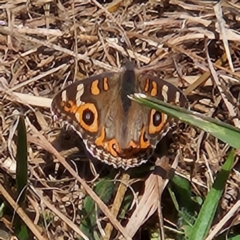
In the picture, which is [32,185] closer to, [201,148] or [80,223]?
[80,223]

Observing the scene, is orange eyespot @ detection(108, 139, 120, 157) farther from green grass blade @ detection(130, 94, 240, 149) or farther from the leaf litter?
green grass blade @ detection(130, 94, 240, 149)

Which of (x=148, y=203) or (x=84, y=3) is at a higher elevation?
(x=84, y=3)

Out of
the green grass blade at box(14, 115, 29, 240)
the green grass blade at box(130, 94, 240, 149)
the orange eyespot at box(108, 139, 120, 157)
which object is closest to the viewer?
the green grass blade at box(130, 94, 240, 149)

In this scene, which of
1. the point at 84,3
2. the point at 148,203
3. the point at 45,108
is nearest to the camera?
the point at 148,203

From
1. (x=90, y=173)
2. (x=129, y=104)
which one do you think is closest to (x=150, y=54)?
(x=129, y=104)

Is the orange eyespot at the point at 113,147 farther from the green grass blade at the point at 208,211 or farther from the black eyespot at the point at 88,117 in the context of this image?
the green grass blade at the point at 208,211

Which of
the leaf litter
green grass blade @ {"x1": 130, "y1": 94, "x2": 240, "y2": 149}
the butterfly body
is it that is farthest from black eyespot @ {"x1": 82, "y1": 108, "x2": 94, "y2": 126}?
green grass blade @ {"x1": 130, "y1": 94, "x2": 240, "y2": 149}

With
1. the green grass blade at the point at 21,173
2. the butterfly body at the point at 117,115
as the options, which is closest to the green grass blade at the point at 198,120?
the butterfly body at the point at 117,115

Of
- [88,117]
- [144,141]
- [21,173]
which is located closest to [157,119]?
[144,141]
